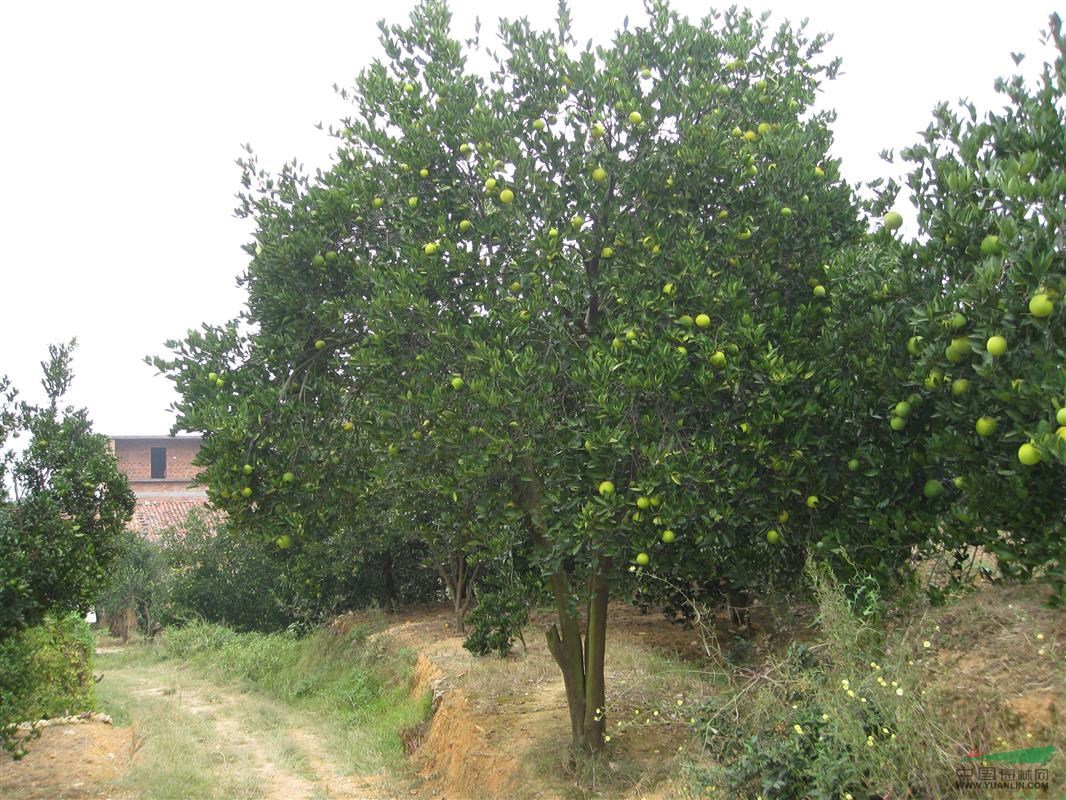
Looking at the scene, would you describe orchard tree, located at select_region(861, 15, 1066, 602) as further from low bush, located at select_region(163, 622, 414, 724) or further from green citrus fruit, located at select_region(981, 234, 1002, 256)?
low bush, located at select_region(163, 622, 414, 724)

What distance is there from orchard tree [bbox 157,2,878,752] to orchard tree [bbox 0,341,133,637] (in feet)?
7.14

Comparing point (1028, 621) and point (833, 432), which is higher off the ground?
point (833, 432)

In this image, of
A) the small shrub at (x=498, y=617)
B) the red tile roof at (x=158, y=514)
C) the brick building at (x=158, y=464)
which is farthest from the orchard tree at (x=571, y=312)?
the brick building at (x=158, y=464)

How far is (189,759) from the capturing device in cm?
1055

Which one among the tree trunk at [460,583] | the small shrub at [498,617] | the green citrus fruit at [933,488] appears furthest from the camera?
the tree trunk at [460,583]

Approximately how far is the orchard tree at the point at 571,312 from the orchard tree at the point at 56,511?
7.14 ft

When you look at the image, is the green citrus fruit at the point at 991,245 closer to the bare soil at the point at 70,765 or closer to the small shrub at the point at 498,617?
the small shrub at the point at 498,617

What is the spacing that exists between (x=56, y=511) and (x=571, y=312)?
5163 mm

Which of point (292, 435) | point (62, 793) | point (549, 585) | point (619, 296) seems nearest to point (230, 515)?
point (292, 435)

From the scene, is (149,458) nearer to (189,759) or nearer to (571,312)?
(189,759)

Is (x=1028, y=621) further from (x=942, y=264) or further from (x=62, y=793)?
(x=62, y=793)

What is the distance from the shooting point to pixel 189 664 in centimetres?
2039

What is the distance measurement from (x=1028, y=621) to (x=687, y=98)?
4478 millimetres

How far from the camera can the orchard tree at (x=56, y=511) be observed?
794 cm
